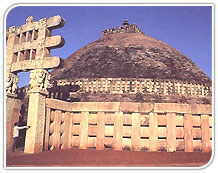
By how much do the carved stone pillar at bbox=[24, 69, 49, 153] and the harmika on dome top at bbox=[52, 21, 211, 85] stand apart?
254 inches

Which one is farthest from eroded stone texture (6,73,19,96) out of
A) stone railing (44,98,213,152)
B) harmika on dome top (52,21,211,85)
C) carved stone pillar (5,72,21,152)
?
harmika on dome top (52,21,211,85)

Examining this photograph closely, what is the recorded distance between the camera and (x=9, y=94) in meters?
6.39

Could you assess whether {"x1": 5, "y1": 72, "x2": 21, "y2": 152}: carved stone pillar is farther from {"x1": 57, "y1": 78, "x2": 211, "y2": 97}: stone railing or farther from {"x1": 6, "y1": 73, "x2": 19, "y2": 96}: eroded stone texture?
{"x1": 57, "y1": 78, "x2": 211, "y2": 97}: stone railing

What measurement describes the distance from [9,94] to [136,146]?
3.21 meters

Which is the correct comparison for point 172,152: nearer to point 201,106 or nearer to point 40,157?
point 201,106

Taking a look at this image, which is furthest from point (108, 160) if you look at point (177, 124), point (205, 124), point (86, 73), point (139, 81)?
point (86, 73)

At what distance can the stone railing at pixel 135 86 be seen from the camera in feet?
40.0

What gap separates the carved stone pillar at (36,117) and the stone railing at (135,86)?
20.7 ft

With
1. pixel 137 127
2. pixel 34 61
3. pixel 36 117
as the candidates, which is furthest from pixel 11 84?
pixel 137 127

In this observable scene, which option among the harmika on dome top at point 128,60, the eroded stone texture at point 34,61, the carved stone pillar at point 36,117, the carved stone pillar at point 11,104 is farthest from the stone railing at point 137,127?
the harmika on dome top at point 128,60

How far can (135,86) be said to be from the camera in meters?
12.4

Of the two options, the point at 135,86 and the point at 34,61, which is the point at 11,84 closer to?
the point at 34,61

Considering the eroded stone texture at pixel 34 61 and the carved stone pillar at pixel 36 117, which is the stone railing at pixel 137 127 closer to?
the carved stone pillar at pixel 36 117

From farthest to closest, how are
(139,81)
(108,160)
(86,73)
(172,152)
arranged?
(86,73), (139,81), (172,152), (108,160)
